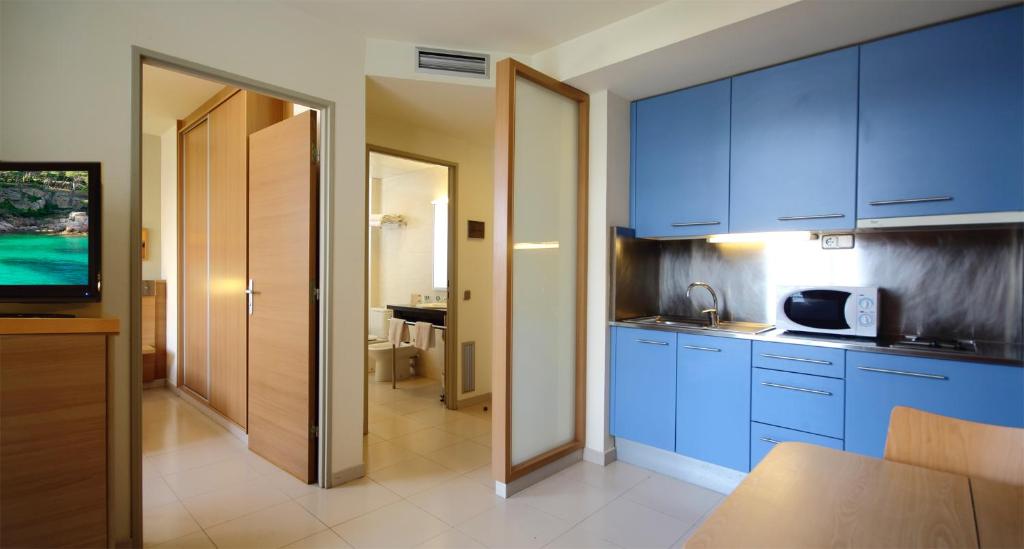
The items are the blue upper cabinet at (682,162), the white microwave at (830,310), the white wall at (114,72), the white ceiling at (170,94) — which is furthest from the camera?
the white ceiling at (170,94)

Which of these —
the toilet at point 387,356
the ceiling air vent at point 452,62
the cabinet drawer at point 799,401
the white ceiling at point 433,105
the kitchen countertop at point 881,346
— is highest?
the ceiling air vent at point 452,62

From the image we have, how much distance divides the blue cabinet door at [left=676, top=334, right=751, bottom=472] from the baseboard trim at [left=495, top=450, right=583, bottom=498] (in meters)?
0.66

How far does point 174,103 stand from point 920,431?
5.23m

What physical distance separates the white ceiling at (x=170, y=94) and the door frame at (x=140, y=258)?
4.23 feet

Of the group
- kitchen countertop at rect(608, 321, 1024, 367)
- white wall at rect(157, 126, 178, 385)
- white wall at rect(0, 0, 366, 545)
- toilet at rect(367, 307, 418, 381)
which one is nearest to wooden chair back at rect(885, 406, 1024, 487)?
kitchen countertop at rect(608, 321, 1024, 367)

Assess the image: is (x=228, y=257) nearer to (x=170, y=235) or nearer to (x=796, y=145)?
(x=170, y=235)

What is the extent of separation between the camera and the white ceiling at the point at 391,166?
5.40 metres

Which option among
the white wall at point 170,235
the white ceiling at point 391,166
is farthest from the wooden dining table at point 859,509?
the white wall at point 170,235

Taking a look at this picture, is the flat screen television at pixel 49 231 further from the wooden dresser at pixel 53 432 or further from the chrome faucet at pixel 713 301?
the chrome faucet at pixel 713 301

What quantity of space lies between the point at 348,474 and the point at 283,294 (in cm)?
112

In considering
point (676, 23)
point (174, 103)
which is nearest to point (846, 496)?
point (676, 23)

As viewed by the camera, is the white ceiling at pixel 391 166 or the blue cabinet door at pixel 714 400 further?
the white ceiling at pixel 391 166

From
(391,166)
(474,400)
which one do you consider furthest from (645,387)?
(391,166)

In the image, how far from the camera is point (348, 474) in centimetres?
279
